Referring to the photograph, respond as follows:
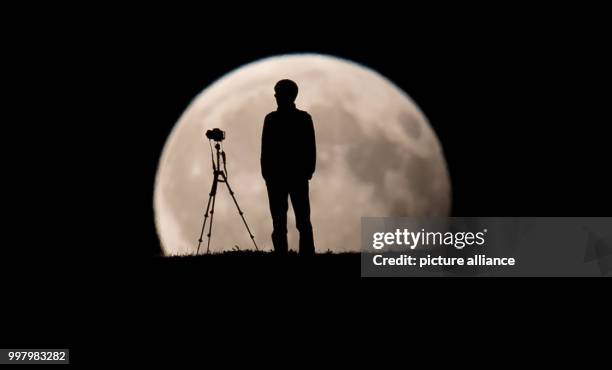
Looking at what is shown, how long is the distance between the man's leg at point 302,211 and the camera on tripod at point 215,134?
283 cm

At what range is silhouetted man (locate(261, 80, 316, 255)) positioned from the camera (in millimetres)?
10812

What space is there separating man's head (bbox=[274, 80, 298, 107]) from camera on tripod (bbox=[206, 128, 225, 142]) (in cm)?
264

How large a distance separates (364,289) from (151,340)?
2839mm

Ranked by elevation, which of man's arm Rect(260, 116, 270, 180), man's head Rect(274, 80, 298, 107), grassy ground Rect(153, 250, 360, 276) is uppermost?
man's head Rect(274, 80, 298, 107)

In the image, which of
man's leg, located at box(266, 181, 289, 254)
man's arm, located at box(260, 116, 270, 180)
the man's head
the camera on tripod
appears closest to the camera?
the man's head

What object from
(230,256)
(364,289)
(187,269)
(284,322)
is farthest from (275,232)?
(284,322)

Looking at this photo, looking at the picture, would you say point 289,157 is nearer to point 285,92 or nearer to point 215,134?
point 285,92

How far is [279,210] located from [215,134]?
2869 mm

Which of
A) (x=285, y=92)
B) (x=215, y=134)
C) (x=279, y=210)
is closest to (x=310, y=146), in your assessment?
(x=285, y=92)

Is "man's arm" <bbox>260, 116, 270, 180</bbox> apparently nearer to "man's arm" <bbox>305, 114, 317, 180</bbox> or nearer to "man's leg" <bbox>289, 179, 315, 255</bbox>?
"man's leg" <bbox>289, 179, 315, 255</bbox>

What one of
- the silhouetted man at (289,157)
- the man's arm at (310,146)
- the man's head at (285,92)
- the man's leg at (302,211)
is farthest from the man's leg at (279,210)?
the man's head at (285,92)

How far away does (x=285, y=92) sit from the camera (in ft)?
35.6

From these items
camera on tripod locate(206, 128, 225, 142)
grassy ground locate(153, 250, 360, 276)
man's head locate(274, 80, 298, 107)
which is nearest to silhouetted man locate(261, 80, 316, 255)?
man's head locate(274, 80, 298, 107)

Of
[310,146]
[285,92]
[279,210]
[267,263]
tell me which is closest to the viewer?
[267,263]
